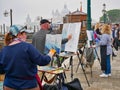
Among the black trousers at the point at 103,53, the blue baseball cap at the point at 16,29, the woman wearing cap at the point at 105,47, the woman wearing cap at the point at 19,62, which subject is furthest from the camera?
the black trousers at the point at 103,53

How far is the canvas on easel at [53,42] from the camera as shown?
7395 millimetres

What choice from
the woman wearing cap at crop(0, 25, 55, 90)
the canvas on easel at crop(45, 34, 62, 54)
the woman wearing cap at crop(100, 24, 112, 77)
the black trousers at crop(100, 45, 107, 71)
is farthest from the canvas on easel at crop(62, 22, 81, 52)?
the woman wearing cap at crop(0, 25, 55, 90)

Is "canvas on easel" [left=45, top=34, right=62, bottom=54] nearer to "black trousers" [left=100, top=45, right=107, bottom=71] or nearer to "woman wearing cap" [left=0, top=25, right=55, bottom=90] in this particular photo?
"woman wearing cap" [left=0, top=25, right=55, bottom=90]

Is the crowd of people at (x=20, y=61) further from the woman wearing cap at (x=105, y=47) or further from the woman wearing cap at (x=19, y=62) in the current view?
the woman wearing cap at (x=105, y=47)

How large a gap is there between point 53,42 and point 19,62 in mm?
2697

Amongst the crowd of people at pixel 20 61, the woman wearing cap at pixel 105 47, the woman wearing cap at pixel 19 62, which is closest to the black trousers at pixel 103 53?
the woman wearing cap at pixel 105 47

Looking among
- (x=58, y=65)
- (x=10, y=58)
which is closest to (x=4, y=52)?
(x=10, y=58)

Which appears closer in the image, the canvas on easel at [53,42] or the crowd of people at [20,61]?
the crowd of people at [20,61]

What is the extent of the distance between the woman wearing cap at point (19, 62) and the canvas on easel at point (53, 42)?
92.7 inches

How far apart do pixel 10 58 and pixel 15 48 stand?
0.50ft

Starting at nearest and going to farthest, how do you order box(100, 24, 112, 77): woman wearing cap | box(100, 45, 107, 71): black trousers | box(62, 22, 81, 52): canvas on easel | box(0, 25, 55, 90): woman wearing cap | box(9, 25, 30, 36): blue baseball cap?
box(0, 25, 55, 90): woman wearing cap < box(9, 25, 30, 36): blue baseball cap < box(62, 22, 81, 52): canvas on easel < box(100, 24, 112, 77): woman wearing cap < box(100, 45, 107, 71): black trousers

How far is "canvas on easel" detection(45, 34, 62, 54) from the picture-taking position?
739 cm

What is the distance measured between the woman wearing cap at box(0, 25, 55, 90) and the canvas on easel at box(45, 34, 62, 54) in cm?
235

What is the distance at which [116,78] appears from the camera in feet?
36.0
